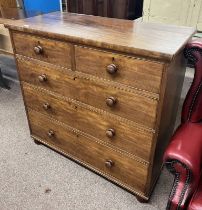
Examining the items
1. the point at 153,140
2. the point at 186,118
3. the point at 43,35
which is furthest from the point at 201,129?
the point at 43,35

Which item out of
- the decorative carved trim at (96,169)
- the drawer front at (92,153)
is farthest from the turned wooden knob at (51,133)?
the decorative carved trim at (96,169)

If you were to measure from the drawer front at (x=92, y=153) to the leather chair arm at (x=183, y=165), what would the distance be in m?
0.31

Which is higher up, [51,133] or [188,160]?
[188,160]

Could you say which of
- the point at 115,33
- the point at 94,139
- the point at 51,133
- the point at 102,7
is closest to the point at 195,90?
the point at 115,33

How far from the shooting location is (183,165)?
0.93 m

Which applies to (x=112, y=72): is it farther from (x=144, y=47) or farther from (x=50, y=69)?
(x=50, y=69)

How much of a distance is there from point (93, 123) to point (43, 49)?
51 centimetres

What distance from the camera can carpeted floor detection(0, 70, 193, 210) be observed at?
57.2 inches

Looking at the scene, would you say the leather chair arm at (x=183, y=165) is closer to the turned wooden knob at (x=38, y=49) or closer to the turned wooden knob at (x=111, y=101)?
the turned wooden knob at (x=111, y=101)

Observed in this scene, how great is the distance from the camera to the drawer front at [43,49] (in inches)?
49.4

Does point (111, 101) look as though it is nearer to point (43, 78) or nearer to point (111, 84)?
point (111, 84)

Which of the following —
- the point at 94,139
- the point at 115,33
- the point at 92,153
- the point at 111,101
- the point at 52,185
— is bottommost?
the point at 52,185

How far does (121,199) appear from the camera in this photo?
1.48 metres

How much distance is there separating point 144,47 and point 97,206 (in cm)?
101
